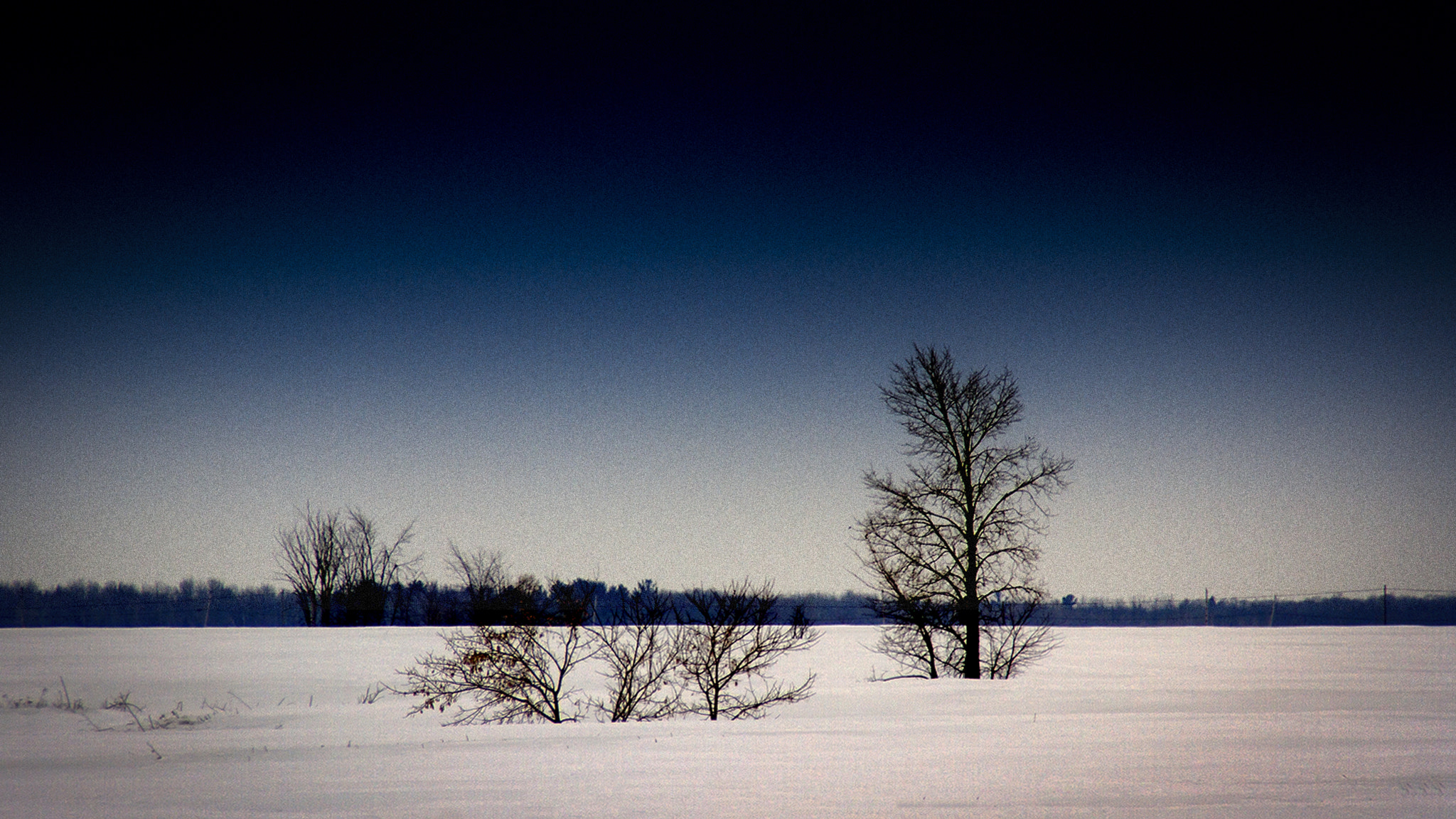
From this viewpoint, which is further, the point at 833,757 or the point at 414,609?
the point at 414,609

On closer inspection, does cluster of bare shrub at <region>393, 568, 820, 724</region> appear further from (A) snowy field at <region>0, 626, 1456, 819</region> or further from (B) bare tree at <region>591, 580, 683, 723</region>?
(A) snowy field at <region>0, 626, 1456, 819</region>

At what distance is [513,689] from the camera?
57.1 feet

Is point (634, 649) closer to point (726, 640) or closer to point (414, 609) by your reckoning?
point (726, 640)

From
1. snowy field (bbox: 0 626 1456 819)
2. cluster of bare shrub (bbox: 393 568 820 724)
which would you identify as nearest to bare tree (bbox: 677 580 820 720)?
cluster of bare shrub (bbox: 393 568 820 724)

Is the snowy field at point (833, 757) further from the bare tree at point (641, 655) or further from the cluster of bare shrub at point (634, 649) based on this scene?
the bare tree at point (641, 655)

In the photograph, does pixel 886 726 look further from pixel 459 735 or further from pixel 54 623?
pixel 54 623

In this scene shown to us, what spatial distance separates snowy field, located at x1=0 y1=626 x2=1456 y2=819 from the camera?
24.4 feet

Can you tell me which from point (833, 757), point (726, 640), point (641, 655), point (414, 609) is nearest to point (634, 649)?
point (641, 655)

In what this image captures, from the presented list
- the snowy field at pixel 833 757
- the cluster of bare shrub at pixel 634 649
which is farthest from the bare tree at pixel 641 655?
the snowy field at pixel 833 757

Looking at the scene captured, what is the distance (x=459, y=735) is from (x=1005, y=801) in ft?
29.7

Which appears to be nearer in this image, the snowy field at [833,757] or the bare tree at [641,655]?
the snowy field at [833,757]

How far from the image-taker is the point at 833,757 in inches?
395

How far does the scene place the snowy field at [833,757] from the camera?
743cm

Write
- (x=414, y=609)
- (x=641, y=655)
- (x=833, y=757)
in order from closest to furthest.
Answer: (x=833, y=757), (x=641, y=655), (x=414, y=609)
